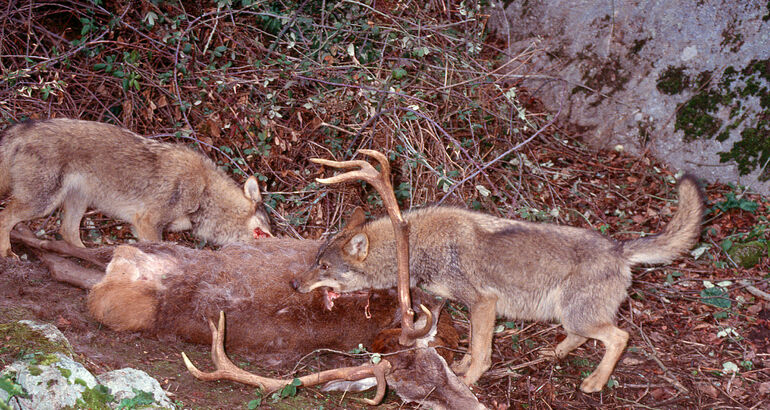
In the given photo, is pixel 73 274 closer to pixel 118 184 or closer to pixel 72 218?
pixel 118 184

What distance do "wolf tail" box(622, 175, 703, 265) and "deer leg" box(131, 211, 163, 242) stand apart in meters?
4.61

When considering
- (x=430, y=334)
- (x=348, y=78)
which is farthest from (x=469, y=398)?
(x=348, y=78)

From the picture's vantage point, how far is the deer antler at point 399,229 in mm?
4480

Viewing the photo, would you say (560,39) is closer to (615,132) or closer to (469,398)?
(615,132)

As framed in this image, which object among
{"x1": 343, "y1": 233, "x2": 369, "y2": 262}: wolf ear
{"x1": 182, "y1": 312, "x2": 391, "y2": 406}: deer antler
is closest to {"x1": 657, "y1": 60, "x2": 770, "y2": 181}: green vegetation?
{"x1": 343, "y1": 233, "x2": 369, "y2": 262}: wolf ear

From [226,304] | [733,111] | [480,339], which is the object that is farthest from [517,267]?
[733,111]

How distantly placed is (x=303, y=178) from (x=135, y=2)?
3025 millimetres

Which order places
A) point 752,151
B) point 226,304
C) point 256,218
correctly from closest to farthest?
point 226,304, point 256,218, point 752,151

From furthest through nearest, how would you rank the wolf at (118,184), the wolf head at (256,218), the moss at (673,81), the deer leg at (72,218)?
1. the moss at (673,81)
2. the wolf head at (256,218)
3. the deer leg at (72,218)
4. the wolf at (118,184)

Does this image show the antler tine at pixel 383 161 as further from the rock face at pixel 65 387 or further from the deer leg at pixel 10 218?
the deer leg at pixel 10 218

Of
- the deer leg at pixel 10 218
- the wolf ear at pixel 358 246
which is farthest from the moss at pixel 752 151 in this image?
the deer leg at pixel 10 218

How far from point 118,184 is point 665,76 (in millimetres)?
6886

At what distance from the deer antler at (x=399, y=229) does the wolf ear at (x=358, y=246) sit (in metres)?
0.56

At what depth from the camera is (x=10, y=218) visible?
229 inches
